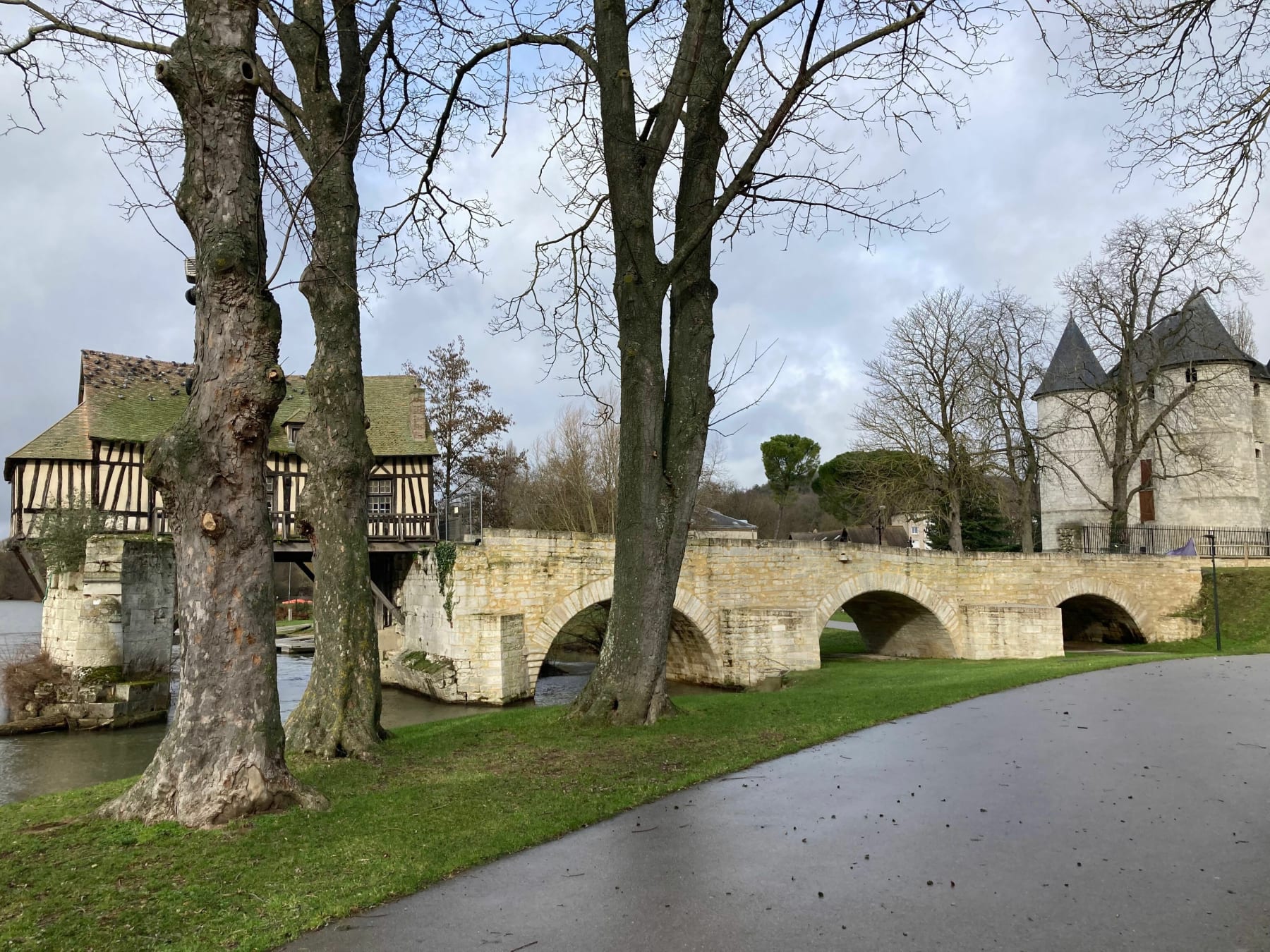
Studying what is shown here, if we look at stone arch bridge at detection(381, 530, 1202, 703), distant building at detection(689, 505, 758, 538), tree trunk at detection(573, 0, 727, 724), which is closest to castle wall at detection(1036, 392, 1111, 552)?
stone arch bridge at detection(381, 530, 1202, 703)

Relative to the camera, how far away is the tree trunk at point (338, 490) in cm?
673

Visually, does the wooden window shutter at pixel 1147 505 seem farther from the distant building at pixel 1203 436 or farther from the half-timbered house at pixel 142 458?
the half-timbered house at pixel 142 458

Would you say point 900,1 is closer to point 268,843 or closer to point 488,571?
point 268,843

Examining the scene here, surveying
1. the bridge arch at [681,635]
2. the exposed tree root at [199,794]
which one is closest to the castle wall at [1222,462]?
the bridge arch at [681,635]

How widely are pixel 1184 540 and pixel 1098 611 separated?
8.94 metres

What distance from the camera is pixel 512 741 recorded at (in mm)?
6988

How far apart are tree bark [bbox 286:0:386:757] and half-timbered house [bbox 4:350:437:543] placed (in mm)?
9991

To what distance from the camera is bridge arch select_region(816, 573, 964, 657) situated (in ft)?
59.4

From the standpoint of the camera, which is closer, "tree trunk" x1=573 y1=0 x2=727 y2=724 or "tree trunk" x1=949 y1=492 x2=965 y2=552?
"tree trunk" x1=573 y1=0 x2=727 y2=724

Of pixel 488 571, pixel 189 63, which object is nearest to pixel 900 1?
pixel 189 63

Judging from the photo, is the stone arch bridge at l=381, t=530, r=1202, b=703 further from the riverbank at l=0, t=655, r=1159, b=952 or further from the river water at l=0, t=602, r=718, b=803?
the riverbank at l=0, t=655, r=1159, b=952

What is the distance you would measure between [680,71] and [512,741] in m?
5.79

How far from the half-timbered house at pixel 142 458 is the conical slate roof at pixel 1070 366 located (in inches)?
975

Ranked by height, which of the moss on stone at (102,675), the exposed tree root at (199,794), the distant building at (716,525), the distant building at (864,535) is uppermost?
the distant building at (716,525)
